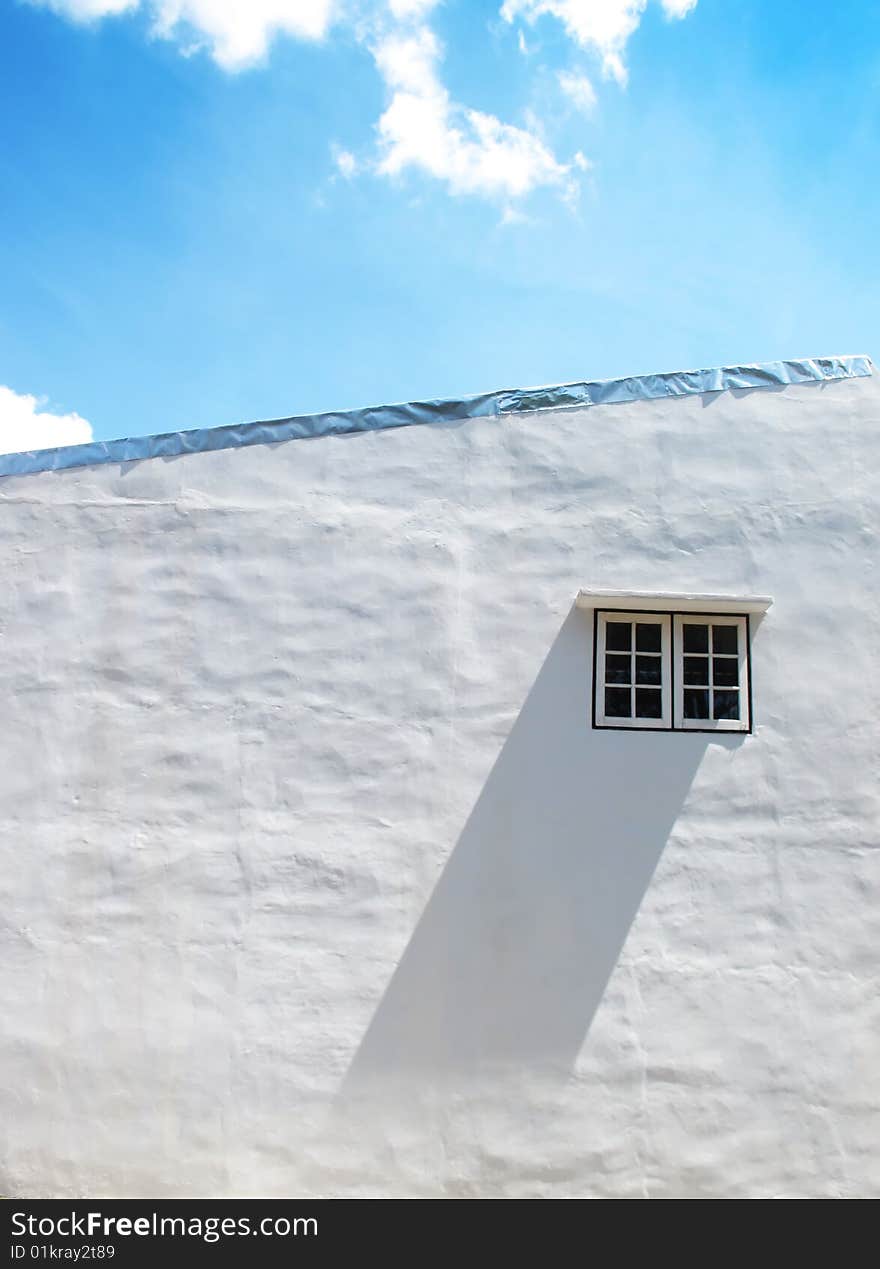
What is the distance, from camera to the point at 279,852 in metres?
5.94

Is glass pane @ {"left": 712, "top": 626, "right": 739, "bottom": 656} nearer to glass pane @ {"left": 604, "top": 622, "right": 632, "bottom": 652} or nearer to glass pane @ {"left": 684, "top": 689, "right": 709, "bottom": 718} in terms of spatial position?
glass pane @ {"left": 684, "top": 689, "right": 709, "bottom": 718}

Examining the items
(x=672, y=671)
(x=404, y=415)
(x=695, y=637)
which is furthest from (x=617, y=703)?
(x=404, y=415)

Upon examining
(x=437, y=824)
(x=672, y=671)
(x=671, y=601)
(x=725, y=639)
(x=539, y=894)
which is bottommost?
(x=539, y=894)

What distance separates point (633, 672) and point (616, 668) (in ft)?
0.34

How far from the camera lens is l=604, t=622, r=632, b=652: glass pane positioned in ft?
20.3

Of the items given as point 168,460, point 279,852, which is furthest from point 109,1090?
point 168,460

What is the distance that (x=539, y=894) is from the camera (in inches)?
232

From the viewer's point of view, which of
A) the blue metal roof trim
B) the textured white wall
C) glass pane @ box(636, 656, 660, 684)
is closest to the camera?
the textured white wall

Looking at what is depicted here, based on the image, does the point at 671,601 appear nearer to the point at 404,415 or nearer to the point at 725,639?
the point at 725,639

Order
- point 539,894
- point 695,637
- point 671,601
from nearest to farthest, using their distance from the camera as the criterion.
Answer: point 539,894 → point 671,601 → point 695,637

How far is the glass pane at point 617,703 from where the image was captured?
6.14m

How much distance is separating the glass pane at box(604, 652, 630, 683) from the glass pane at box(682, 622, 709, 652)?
37 cm

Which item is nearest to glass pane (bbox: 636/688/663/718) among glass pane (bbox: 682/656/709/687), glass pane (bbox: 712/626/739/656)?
glass pane (bbox: 682/656/709/687)
